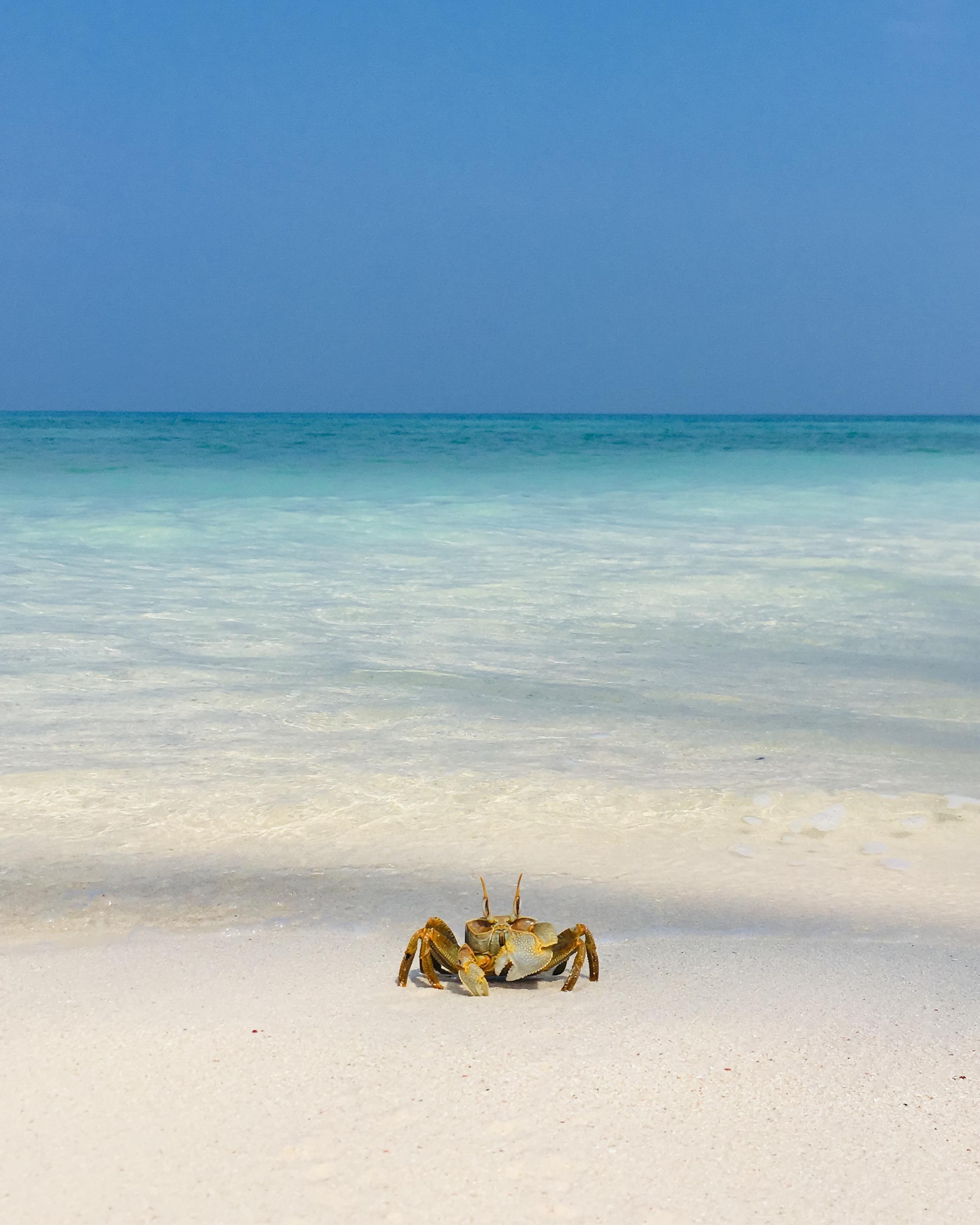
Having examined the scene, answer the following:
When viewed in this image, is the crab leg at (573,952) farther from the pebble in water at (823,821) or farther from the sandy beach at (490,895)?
the pebble in water at (823,821)

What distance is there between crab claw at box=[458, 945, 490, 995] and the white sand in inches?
1.5

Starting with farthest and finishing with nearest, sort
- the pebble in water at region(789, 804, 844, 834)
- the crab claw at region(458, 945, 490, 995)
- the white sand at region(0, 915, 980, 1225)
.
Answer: the pebble in water at region(789, 804, 844, 834) < the crab claw at region(458, 945, 490, 995) < the white sand at region(0, 915, 980, 1225)

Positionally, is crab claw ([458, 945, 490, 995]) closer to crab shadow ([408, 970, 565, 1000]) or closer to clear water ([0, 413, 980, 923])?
crab shadow ([408, 970, 565, 1000])

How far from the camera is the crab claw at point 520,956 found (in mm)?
2674

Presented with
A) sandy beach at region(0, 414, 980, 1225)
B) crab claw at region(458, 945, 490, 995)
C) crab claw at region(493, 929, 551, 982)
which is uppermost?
crab claw at region(493, 929, 551, 982)

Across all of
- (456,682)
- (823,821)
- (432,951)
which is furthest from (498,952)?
(456,682)

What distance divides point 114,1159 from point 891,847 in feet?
9.39

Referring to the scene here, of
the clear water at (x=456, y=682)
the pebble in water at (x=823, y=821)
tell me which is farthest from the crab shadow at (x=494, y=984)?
the pebble in water at (x=823, y=821)

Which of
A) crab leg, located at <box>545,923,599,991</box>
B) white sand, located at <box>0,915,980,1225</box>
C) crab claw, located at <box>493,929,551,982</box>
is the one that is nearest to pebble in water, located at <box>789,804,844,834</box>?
white sand, located at <box>0,915,980,1225</box>

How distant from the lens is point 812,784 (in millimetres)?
4539

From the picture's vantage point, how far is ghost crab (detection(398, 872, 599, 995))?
2680mm

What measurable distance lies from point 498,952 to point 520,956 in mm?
63

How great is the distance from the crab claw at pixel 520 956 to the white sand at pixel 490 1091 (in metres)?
0.08

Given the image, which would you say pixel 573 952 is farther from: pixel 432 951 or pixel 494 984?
pixel 432 951
